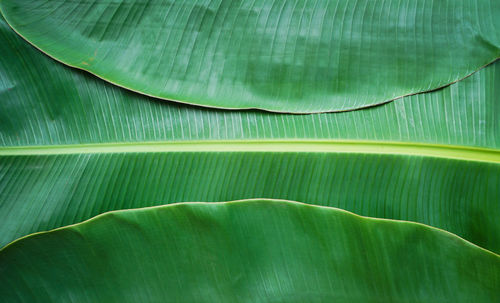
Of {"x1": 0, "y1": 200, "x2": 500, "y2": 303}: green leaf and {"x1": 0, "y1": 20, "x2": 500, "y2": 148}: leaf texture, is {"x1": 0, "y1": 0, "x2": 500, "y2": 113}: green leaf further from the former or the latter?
{"x1": 0, "y1": 200, "x2": 500, "y2": 303}: green leaf

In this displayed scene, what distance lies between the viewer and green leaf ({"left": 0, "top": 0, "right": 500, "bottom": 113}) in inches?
29.9

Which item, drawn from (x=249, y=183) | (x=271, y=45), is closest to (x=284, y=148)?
(x=249, y=183)

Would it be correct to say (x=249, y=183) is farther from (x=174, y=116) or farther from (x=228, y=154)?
(x=174, y=116)

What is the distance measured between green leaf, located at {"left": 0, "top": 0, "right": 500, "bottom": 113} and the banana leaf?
4 cm

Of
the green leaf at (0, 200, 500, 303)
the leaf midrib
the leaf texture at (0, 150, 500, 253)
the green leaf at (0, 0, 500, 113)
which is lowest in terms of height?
the green leaf at (0, 200, 500, 303)

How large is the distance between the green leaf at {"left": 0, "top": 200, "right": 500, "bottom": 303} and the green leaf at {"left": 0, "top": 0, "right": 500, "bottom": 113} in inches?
8.9

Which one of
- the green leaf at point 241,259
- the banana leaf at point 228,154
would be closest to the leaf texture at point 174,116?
the banana leaf at point 228,154

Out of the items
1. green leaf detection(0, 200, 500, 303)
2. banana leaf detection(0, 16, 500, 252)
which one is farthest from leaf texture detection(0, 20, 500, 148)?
green leaf detection(0, 200, 500, 303)

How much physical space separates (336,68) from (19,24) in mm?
655

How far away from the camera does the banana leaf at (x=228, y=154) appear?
2.44ft

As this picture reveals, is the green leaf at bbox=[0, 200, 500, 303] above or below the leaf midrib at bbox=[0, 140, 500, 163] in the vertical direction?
below

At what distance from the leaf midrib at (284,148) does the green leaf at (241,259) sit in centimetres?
12

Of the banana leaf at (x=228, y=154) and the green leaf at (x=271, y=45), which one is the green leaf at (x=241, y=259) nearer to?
the banana leaf at (x=228, y=154)

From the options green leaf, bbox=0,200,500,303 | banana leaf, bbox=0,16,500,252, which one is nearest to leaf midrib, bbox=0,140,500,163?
banana leaf, bbox=0,16,500,252
